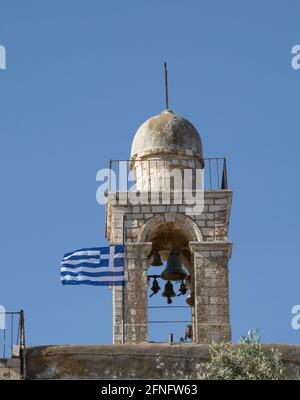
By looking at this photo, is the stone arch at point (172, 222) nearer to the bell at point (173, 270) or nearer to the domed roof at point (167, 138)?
the bell at point (173, 270)

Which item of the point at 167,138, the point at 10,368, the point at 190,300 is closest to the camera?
the point at 10,368

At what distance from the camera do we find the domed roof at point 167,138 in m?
36.8

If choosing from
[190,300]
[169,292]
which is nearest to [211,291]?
[190,300]

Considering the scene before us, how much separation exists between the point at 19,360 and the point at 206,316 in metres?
5.81

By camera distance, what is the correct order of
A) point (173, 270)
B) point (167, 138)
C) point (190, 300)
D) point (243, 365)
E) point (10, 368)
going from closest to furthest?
point (243, 365), point (10, 368), point (173, 270), point (190, 300), point (167, 138)

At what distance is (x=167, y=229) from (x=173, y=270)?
2.96ft

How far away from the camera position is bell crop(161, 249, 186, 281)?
3594 centimetres

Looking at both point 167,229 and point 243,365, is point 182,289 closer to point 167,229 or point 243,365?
point 167,229

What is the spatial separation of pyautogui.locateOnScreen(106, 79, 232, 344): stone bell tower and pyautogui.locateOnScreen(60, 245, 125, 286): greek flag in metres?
0.20

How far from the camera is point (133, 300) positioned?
1374 inches

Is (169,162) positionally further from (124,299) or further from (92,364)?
(92,364)

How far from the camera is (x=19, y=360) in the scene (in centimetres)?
2997

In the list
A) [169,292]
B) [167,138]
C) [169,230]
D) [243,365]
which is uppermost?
[167,138]
